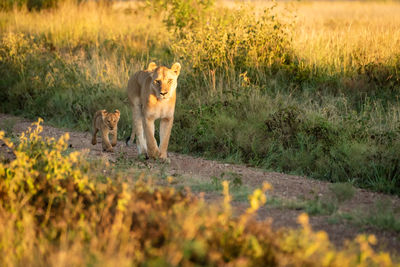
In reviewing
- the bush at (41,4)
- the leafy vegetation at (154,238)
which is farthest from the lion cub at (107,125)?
the bush at (41,4)

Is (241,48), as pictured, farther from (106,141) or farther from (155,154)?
(155,154)

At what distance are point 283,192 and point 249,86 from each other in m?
3.84

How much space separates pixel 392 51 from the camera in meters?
10.7

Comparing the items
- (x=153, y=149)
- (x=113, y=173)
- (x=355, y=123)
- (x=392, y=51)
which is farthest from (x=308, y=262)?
A: (x=392, y=51)

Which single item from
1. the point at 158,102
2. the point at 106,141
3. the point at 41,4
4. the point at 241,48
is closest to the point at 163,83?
the point at 158,102

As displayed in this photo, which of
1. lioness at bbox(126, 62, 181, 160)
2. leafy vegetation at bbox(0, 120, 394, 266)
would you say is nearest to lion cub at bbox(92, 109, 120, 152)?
lioness at bbox(126, 62, 181, 160)

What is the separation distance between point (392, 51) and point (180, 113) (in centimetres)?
430

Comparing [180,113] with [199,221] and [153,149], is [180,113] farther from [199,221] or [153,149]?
[199,221]

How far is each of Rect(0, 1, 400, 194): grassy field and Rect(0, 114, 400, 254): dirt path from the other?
1.66ft

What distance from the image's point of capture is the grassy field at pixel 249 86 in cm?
789

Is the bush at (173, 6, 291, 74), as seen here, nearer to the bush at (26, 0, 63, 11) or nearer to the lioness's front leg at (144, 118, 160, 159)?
the lioness's front leg at (144, 118, 160, 159)

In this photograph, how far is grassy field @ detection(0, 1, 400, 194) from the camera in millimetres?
7887

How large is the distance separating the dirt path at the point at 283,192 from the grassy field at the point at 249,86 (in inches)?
19.9

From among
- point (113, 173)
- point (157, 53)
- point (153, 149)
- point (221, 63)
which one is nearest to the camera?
point (113, 173)
